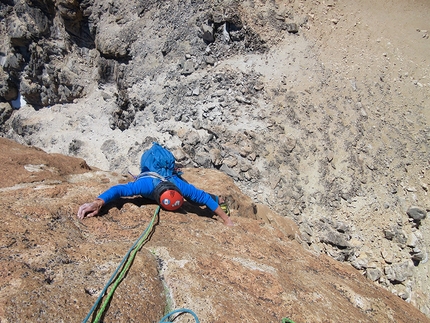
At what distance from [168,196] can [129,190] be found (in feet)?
1.56

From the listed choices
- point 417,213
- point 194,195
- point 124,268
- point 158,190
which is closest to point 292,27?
point 417,213

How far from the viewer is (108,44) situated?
476 inches

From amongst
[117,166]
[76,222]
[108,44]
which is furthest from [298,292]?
[108,44]

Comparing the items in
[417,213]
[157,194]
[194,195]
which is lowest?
[417,213]

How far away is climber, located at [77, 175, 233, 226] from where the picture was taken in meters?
3.39

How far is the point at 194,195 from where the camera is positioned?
4273 millimetres

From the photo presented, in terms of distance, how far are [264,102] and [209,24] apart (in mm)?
3195

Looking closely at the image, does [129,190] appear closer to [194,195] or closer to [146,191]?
[146,191]

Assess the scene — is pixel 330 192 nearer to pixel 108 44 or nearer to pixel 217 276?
pixel 217 276

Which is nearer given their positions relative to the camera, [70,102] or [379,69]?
[379,69]

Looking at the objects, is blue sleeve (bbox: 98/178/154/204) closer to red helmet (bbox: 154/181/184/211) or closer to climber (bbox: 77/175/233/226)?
climber (bbox: 77/175/233/226)

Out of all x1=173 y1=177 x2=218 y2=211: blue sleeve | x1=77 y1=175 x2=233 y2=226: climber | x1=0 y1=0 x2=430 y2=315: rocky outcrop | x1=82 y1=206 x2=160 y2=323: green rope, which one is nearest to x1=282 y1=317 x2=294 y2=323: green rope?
x1=82 y1=206 x2=160 y2=323: green rope

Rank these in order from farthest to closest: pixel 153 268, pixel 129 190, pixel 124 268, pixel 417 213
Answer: pixel 417 213 → pixel 129 190 → pixel 153 268 → pixel 124 268

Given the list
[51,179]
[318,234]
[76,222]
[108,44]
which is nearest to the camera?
[76,222]
